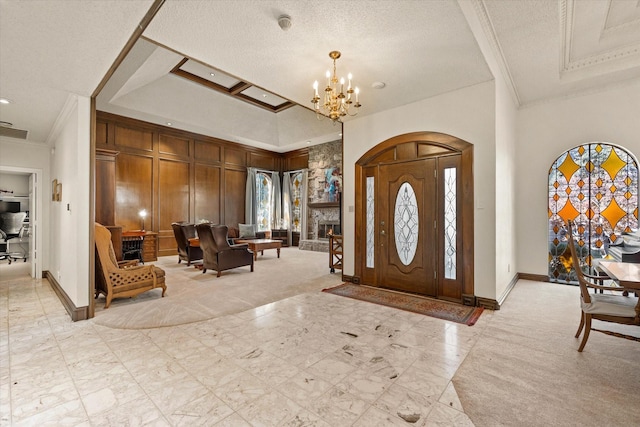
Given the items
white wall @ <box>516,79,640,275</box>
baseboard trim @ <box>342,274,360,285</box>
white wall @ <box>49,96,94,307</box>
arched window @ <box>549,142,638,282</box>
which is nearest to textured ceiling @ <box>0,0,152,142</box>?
white wall @ <box>49,96,94,307</box>

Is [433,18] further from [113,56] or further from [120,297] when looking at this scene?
[120,297]

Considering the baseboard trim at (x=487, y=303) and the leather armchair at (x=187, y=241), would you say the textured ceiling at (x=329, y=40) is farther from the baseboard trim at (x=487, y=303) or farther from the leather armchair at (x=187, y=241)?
the leather armchair at (x=187, y=241)

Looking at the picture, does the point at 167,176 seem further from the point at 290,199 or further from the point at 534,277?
the point at 534,277

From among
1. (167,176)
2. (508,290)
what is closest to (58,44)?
(167,176)

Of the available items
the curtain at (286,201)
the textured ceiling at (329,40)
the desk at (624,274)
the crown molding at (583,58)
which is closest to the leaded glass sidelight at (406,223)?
the textured ceiling at (329,40)

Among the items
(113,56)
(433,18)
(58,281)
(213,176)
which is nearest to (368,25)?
(433,18)

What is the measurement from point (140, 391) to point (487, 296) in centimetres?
392

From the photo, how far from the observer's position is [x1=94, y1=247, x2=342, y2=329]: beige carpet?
342 cm

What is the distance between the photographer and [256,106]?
27.6ft

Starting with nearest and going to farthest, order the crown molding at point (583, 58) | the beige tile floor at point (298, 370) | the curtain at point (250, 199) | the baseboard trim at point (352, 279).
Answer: the beige tile floor at point (298, 370) < the crown molding at point (583, 58) < the baseboard trim at point (352, 279) < the curtain at point (250, 199)

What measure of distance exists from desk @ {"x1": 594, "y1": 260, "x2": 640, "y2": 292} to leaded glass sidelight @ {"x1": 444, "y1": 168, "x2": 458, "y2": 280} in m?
1.54

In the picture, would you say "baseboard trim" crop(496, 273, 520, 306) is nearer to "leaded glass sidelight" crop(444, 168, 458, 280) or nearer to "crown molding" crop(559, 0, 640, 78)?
"leaded glass sidelight" crop(444, 168, 458, 280)

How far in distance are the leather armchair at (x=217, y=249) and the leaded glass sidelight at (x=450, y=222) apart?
3.98 meters

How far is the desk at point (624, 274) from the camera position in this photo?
6.79 ft
